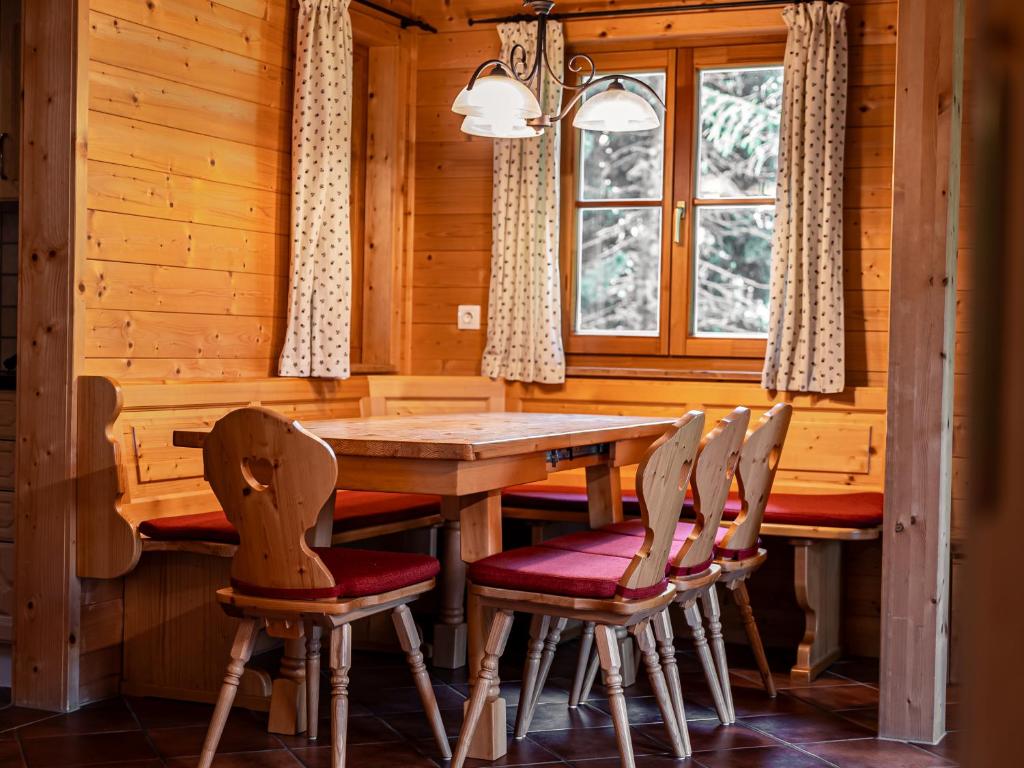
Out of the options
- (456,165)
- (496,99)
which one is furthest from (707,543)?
(456,165)

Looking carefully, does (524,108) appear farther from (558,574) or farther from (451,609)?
(451,609)

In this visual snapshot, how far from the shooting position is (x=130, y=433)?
362 cm

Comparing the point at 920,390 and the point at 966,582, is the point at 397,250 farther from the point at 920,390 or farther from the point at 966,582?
the point at 966,582

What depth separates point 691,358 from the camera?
498 cm

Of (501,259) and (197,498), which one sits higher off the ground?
(501,259)

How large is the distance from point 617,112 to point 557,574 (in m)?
1.53

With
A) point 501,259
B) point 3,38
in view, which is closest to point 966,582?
point 3,38

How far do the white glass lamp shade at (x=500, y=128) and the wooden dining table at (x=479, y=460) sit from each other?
899 millimetres

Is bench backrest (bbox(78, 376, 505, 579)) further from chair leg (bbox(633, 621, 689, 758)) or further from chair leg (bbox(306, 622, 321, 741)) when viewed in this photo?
chair leg (bbox(633, 621, 689, 758))

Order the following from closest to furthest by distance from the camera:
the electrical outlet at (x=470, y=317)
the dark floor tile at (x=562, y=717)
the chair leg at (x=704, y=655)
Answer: the chair leg at (x=704, y=655), the dark floor tile at (x=562, y=717), the electrical outlet at (x=470, y=317)

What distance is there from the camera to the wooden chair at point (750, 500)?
3.28 meters

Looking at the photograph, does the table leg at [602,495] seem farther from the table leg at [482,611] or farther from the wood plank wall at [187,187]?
the wood plank wall at [187,187]

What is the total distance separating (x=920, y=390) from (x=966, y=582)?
3.08 meters

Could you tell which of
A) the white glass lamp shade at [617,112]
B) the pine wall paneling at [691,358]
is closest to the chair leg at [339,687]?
the white glass lamp shade at [617,112]
